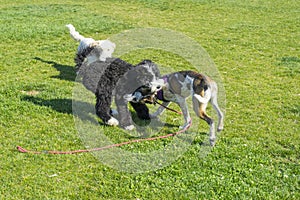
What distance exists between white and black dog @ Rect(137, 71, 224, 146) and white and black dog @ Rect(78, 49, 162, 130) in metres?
0.21

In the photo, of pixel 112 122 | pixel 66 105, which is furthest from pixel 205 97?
pixel 66 105

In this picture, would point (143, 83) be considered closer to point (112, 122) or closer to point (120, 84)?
point (120, 84)

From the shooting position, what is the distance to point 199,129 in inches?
229

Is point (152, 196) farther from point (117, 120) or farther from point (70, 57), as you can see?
point (70, 57)

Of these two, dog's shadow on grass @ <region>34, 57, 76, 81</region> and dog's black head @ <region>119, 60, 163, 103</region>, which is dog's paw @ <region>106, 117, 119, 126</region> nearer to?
dog's black head @ <region>119, 60, 163, 103</region>

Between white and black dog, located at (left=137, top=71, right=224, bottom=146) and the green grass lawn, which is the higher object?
white and black dog, located at (left=137, top=71, right=224, bottom=146)

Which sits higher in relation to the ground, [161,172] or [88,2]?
[88,2]

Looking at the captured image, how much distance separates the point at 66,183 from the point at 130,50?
19.9 feet

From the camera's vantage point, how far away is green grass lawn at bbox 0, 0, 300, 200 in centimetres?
441

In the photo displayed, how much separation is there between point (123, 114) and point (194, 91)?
4.11 ft

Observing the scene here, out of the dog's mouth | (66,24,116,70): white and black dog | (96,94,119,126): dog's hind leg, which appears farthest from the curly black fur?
the dog's mouth

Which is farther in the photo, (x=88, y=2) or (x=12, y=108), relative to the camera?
(x=88, y=2)

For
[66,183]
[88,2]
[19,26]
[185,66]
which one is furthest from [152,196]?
[88,2]

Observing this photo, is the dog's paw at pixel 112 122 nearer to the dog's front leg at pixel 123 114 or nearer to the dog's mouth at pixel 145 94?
the dog's front leg at pixel 123 114
